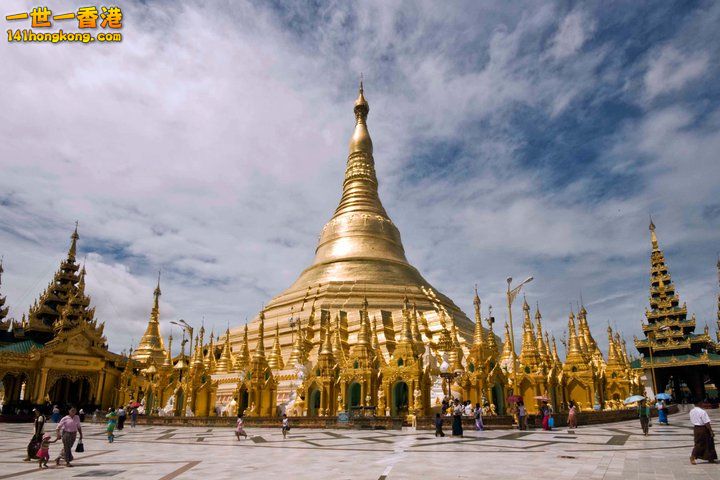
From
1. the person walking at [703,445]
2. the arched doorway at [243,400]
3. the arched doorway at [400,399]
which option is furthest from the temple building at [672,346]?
the person walking at [703,445]

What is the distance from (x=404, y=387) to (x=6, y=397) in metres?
30.9

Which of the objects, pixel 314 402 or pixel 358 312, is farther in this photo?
pixel 358 312

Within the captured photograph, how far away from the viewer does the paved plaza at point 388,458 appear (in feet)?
32.1

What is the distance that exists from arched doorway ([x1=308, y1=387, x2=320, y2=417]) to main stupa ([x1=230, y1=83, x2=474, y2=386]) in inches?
181

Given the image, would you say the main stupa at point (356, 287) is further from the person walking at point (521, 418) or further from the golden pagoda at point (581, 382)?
the person walking at point (521, 418)

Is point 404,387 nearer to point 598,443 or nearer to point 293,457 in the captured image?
point 598,443

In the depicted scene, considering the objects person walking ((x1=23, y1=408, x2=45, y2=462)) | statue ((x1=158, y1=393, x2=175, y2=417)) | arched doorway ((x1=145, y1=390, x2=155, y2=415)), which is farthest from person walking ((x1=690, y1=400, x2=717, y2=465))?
arched doorway ((x1=145, y1=390, x2=155, y2=415))

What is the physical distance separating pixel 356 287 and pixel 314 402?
17889mm

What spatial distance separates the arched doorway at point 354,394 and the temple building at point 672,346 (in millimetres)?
34090

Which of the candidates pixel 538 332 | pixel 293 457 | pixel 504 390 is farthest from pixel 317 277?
pixel 293 457

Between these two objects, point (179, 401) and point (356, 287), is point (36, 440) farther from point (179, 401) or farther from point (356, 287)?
point (356, 287)

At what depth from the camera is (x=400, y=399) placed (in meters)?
27.2

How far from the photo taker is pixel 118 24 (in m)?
17.9

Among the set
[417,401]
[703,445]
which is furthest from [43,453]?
[417,401]
